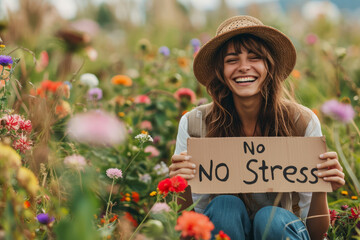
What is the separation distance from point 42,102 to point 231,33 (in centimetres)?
90

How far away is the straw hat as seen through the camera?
1567 millimetres

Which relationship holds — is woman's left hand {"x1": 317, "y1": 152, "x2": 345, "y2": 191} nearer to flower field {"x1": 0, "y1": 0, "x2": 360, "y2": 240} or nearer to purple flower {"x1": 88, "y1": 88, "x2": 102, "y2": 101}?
flower field {"x1": 0, "y1": 0, "x2": 360, "y2": 240}

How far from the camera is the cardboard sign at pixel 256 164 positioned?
1.40 meters

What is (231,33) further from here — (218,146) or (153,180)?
(153,180)

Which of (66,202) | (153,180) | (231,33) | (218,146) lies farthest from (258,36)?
(66,202)

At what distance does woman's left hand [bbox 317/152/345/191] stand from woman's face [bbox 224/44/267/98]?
41 cm

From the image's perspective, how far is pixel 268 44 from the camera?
1.67 metres

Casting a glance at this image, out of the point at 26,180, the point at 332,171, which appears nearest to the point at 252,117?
the point at 332,171

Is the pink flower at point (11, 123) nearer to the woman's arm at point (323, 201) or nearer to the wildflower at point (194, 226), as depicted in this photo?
the wildflower at point (194, 226)

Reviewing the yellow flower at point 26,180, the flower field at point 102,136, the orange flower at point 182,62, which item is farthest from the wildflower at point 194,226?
the orange flower at point 182,62

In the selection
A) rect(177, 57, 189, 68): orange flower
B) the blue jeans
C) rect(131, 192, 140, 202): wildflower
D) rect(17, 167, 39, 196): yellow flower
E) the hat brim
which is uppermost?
rect(177, 57, 189, 68): orange flower

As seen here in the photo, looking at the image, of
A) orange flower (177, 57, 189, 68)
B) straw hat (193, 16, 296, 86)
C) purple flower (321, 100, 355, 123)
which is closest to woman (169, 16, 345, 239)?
straw hat (193, 16, 296, 86)

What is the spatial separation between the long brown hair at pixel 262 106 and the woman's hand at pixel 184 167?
1.05 ft

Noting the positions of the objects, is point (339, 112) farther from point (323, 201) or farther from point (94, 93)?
point (94, 93)
